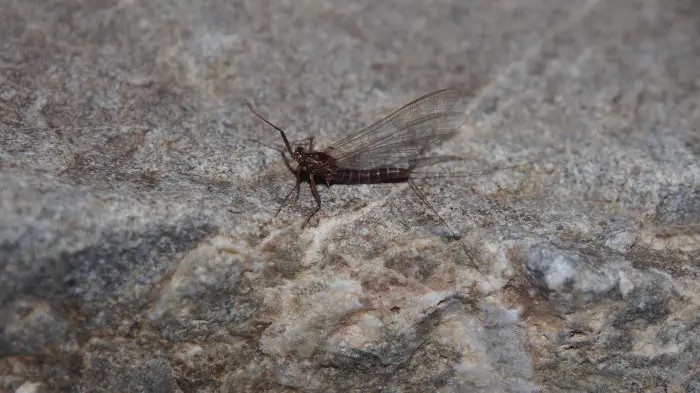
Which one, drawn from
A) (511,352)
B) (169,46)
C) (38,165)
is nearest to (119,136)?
(38,165)

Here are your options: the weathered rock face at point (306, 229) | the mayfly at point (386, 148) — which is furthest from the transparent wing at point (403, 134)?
the weathered rock face at point (306, 229)

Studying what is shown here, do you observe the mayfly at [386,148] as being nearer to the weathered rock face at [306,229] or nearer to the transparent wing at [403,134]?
the transparent wing at [403,134]

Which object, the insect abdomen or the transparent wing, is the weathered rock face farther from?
the transparent wing

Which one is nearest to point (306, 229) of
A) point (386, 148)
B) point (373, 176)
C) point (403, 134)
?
point (373, 176)

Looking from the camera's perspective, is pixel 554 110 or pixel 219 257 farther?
pixel 554 110

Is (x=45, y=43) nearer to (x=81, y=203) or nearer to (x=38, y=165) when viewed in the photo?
(x=38, y=165)

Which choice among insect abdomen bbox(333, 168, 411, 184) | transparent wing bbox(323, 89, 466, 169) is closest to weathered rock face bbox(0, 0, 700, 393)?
insect abdomen bbox(333, 168, 411, 184)

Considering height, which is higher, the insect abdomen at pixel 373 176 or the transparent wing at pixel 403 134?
the transparent wing at pixel 403 134
